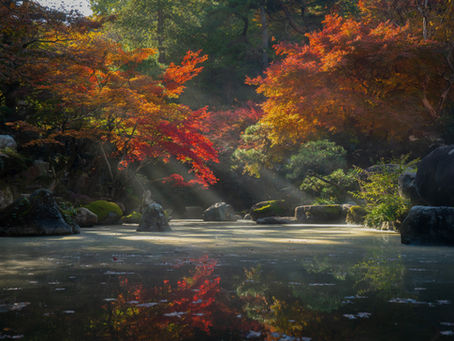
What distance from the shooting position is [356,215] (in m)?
13.2

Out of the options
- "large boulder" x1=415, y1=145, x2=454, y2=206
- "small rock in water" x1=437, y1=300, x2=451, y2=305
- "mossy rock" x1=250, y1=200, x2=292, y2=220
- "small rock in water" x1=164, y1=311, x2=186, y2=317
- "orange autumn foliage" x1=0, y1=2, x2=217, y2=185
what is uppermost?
"orange autumn foliage" x1=0, y1=2, x2=217, y2=185

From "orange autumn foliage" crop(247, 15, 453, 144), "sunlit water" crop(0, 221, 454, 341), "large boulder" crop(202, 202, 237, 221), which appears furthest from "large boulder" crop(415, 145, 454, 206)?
"large boulder" crop(202, 202, 237, 221)

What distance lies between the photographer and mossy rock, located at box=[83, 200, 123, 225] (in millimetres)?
13727

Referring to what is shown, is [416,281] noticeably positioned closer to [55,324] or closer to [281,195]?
[55,324]

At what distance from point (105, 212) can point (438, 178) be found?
33.7 ft

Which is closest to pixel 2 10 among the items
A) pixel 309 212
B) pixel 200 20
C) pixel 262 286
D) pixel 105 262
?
pixel 105 262

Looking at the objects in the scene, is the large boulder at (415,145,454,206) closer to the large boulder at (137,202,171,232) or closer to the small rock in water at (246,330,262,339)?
the large boulder at (137,202,171,232)

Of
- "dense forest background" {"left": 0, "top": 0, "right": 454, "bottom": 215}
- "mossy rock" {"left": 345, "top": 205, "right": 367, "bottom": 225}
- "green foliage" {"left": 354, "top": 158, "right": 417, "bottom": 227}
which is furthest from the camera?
"mossy rock" {"left": 345, "top": 205, "right": 367, "bottom": 225}

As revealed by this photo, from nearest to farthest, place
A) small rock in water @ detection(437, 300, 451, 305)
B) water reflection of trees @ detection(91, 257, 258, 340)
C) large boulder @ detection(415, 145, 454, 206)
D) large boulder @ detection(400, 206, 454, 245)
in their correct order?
water reflection of trees @ detection(91, 257, 258, 340) → small rock in water @ detection(437, 300, 451, 305) → large boulder @ detection(400, 206, 454, 245) → large boulder @ detection(415, 145, 454, 206)

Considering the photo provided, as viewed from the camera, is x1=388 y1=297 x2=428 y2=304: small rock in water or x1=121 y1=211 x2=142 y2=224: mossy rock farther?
x1=121 y1=211 x2=142 y2=224: mossy rock

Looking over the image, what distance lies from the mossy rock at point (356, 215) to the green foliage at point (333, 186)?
1.94 metres

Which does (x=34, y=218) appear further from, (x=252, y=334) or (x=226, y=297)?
(x=252, y=334)

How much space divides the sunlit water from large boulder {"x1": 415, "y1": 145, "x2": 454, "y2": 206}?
283 centimetres

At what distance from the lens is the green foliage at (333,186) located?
15719mm
